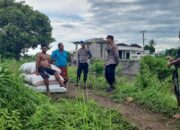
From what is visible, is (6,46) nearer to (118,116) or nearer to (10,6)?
(10,6)

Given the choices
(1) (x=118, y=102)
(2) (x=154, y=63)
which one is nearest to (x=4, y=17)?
(2) (x=154, y=63)

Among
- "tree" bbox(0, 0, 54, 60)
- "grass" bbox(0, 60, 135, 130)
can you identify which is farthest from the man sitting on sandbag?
"tree" bbox(0, 0, 54, 60)

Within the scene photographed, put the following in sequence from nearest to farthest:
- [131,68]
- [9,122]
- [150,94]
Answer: [9,122], [150,94], [131,68]

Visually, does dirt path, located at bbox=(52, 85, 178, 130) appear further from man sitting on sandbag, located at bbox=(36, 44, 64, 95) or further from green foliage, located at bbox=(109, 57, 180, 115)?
man sitting on sandbag, located at bbox=(36, 44, 64, 95)

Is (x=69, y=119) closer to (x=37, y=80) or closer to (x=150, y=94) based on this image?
(x=150, y=94)

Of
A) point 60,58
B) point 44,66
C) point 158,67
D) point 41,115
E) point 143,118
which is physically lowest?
point 143,118

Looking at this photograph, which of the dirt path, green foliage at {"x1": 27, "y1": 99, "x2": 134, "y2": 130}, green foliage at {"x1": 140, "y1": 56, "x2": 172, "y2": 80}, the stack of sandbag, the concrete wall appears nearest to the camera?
green foliage at {"x1": 27, "y1": 99, "x2": 134, "y2": 130}

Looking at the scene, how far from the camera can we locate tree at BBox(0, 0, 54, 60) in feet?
112

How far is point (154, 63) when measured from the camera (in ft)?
44.3

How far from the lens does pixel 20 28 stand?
34.8m

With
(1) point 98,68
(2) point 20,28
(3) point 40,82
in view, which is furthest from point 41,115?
(2) point 20,28

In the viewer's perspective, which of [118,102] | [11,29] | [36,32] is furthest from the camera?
[36,32]

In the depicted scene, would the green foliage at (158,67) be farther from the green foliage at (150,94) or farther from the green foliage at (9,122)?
the green foliage at (9,122)

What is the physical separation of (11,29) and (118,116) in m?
28.2
